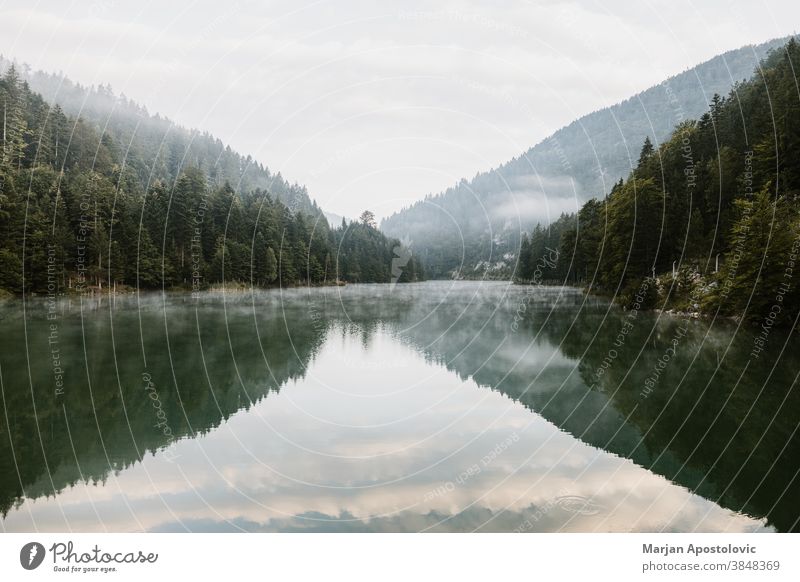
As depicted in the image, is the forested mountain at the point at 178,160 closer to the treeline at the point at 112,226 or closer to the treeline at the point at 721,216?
the treeline at the point at 112,226

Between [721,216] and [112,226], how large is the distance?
257 feet

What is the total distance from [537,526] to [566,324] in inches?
1430

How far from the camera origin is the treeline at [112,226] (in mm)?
69500

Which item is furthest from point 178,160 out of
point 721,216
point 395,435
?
point 395,435

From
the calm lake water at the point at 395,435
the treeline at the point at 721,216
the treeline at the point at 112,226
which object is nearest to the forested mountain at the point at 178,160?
the treeline at the point at 112,226

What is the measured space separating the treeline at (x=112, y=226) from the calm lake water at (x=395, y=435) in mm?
42120

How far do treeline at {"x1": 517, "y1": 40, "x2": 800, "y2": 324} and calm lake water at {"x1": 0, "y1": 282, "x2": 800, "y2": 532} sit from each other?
7719mm

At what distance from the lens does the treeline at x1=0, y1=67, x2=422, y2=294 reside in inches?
2736

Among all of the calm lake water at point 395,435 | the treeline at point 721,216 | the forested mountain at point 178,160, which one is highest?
the forested mountain at point 178,160

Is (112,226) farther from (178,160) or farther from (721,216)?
(178,160)

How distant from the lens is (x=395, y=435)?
57.6 ft

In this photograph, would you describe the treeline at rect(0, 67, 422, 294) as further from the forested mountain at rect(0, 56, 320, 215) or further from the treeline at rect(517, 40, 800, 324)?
the treeline at rect(517, 40, 800, 324)

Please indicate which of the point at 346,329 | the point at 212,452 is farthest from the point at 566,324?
the point at 212,452

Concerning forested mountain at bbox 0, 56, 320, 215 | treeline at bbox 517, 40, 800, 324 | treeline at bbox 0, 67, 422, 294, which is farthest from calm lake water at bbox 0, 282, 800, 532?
forested mountain at bbox 0, 56, 320, 215
